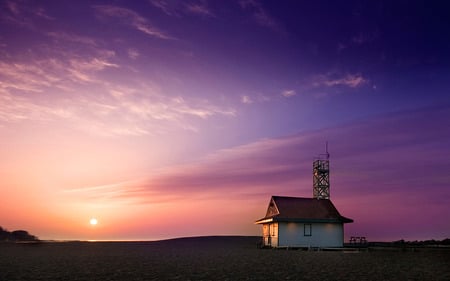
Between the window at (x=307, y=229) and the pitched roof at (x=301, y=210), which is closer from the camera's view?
the pitched roof at (x=301, y=210)

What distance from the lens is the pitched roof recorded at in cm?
4994

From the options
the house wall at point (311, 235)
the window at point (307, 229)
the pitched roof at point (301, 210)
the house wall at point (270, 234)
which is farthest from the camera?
the house wall at point (270, 234)

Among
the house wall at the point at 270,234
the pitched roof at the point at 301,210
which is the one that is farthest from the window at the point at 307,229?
the house wall at the point at 270,234

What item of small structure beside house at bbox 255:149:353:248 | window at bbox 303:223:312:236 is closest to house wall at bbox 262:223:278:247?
small structure beside house at bbox 255:149:353:248

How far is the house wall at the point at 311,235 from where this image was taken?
163ft

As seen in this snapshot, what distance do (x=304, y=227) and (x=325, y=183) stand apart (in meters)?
13.3

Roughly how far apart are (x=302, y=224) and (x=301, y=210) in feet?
6.04

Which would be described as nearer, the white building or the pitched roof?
the white building

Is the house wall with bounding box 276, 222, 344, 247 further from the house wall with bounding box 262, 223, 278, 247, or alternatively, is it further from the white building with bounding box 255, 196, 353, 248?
the house wall with bounding box 262, 223, 278, 247

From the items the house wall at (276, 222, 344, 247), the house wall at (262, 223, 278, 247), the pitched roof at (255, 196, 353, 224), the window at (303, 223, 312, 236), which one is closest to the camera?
the house wall at (276, 222, 344, 247)

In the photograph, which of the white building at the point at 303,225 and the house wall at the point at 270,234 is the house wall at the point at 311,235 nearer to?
the white building at the point at 303,225

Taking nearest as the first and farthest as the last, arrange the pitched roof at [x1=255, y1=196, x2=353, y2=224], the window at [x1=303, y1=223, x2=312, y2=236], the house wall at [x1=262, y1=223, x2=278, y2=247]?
1. the pitched roof at [x1=255, y1=196, x2=353, y2=224]
2. the window at [x1=303, y1=223, x2=312, y2=236]
3. the house wall at [x1=262, y1=223, x2=278, y2=247]

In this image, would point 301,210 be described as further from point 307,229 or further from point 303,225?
point 307,229

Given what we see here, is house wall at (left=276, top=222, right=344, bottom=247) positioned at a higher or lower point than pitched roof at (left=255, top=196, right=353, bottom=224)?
lower
